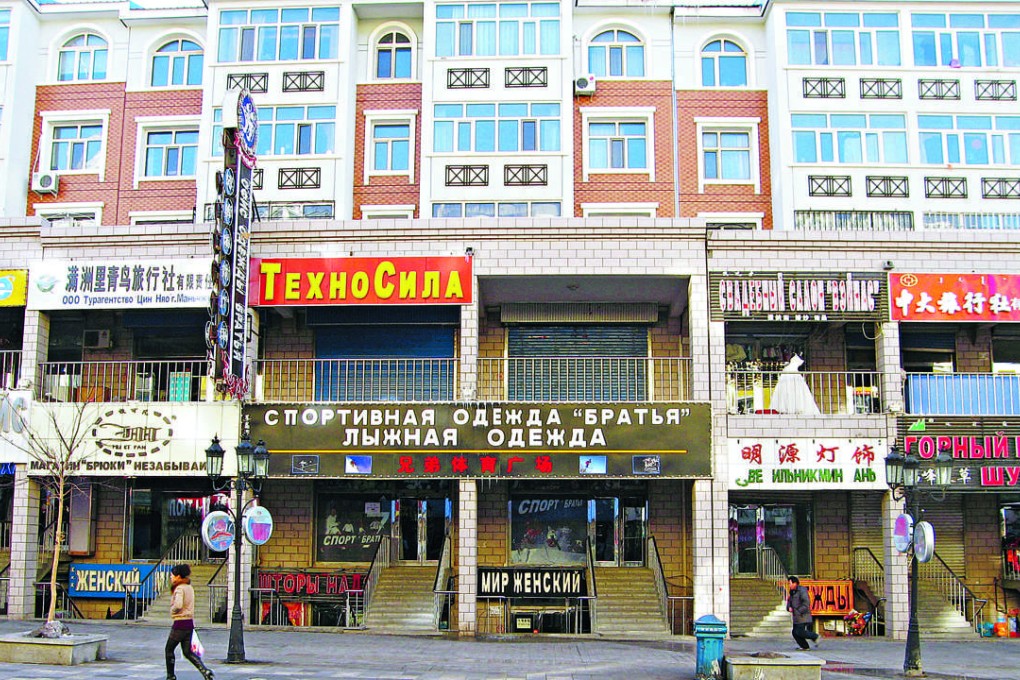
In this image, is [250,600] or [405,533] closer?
[250,600]

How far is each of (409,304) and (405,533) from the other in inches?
239

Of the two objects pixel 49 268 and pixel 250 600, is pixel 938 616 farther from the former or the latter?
pixel 49 268

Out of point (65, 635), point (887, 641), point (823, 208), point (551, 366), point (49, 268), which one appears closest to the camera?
point (65, 635)

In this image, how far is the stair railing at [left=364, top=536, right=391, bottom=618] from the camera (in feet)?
72.4

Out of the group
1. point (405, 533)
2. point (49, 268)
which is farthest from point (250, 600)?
point (49, 268)

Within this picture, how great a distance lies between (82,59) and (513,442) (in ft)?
61.0

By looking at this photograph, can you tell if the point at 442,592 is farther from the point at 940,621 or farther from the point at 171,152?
the point at 171,152

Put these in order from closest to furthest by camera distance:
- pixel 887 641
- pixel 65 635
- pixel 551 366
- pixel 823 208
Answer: pixel 65 635
pixel 887 641
pixel 551 366
pixel 823 208

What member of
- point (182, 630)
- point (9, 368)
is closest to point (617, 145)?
point (9, 368)

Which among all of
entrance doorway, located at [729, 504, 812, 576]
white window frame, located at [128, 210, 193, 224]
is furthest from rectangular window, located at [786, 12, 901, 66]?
white window frame, located at [128, 210, 193, 224]

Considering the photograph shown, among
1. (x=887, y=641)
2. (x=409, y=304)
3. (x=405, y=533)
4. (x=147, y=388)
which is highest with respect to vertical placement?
(x=409, y=304)

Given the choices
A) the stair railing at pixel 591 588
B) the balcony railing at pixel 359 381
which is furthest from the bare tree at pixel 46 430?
the stair railing at pixel 591 588

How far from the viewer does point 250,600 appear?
2170cm

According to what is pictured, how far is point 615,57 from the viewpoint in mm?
29156
